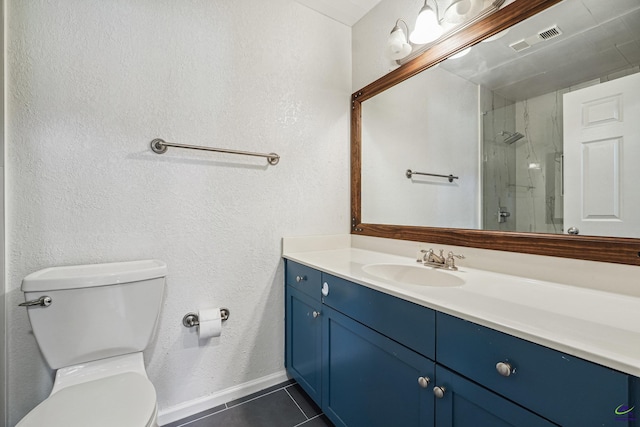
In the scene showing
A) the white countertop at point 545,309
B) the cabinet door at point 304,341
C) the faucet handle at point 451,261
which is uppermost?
the faucet handle at point 451,261

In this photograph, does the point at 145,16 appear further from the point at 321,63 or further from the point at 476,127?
the point at 476,127

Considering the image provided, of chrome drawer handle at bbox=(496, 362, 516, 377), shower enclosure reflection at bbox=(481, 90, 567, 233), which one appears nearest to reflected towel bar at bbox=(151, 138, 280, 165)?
shower enclosure reflection at bbox=(481, 90, 567, 233)

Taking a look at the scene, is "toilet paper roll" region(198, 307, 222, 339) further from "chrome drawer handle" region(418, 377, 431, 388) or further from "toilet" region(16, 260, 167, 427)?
"chrome drawer handle" region(418, 377, 431, 388)

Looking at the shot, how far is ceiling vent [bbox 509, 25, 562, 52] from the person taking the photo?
1012 millimetres

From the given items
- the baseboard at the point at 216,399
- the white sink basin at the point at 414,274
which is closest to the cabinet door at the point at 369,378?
the white sink basin at the point at 414,274

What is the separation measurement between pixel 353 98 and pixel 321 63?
304mm

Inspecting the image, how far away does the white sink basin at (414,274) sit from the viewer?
1.19 metres

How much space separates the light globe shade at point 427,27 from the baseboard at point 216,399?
1.99 meters

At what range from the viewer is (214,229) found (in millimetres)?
1473

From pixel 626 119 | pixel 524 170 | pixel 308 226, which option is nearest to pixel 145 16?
pixel 308 226

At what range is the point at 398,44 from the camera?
146 cm

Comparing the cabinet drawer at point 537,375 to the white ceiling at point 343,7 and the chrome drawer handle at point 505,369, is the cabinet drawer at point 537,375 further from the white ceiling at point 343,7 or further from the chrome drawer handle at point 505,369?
the white ceiling at point 343,7

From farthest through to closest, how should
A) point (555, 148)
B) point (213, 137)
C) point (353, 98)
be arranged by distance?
point (353, 98) → point (213, 137) → point (555, 148)

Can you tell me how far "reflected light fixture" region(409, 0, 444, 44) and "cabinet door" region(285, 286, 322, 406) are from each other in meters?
1.38
